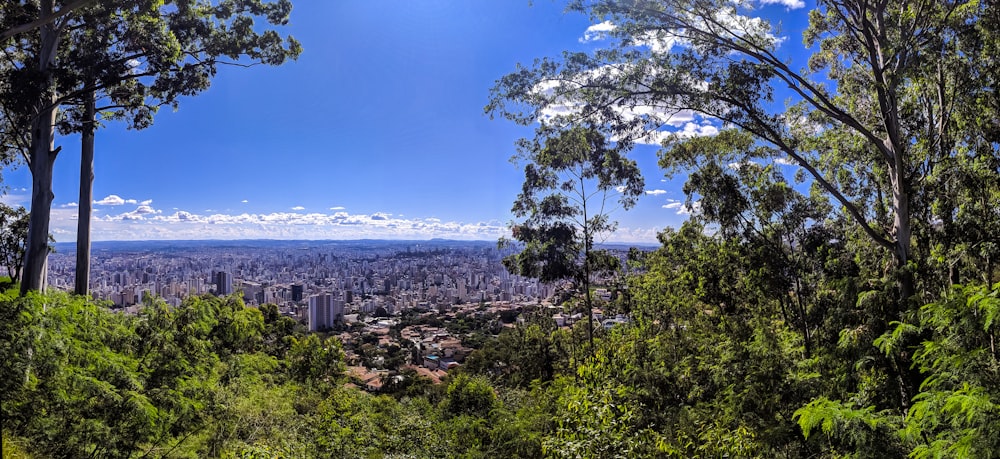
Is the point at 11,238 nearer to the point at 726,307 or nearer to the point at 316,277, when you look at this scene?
the point at 726,307

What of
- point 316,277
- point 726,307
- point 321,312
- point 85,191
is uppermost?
point 85,191

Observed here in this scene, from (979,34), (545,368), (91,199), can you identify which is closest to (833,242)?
(979,34)

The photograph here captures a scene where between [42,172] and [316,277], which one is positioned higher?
[42,172]

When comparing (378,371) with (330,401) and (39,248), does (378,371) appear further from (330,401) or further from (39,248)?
(39,248)

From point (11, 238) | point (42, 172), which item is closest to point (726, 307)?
point (42, 172)

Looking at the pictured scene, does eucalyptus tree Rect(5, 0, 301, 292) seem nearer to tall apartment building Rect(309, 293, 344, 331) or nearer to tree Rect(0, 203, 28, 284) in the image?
tree Rect(0, 203, 28, 284)

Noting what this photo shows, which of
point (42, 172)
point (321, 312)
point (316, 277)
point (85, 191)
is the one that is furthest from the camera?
point (316, 277)

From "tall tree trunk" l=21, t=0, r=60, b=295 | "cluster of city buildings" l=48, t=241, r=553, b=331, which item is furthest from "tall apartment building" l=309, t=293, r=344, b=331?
"tall tree trunk" l=21, t=0, r=60, b=295
